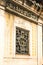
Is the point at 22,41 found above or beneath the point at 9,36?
beneath

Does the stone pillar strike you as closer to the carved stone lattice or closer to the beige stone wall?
the carved stone lattice

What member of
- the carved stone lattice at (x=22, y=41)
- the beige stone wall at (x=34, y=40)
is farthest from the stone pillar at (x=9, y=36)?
the beige stone wall at (x=34, y=40)

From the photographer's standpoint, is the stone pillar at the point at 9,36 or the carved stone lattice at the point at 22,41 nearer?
the stone pillar at the point at 9,36

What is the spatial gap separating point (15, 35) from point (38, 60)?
295 centimetres

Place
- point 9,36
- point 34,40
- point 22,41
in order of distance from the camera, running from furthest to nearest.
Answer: point 34,40
point 22,41
point 9,36

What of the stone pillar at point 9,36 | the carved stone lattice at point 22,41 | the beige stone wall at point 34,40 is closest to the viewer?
the stone pillar at point 9,36

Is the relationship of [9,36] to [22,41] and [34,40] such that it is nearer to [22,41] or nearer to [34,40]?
[22,41]

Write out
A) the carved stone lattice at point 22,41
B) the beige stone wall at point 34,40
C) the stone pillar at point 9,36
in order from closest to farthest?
the stone pillar at point 9,36 → the carved stone lattice at point 22,41 → the beige stone wall at point 34,40

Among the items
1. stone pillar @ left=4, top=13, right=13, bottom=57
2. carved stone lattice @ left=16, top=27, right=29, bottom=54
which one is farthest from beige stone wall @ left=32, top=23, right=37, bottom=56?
stone pillar @ left=4, top=13, right=13, bottom=57

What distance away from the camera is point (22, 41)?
1277cm

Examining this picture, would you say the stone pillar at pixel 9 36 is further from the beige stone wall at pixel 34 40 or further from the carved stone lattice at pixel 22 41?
the beige stone wall at pixel 34 40

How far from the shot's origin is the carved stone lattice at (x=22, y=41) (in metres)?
12.3

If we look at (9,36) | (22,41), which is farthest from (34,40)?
(9,36)

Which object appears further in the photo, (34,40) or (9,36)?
(34,40)
